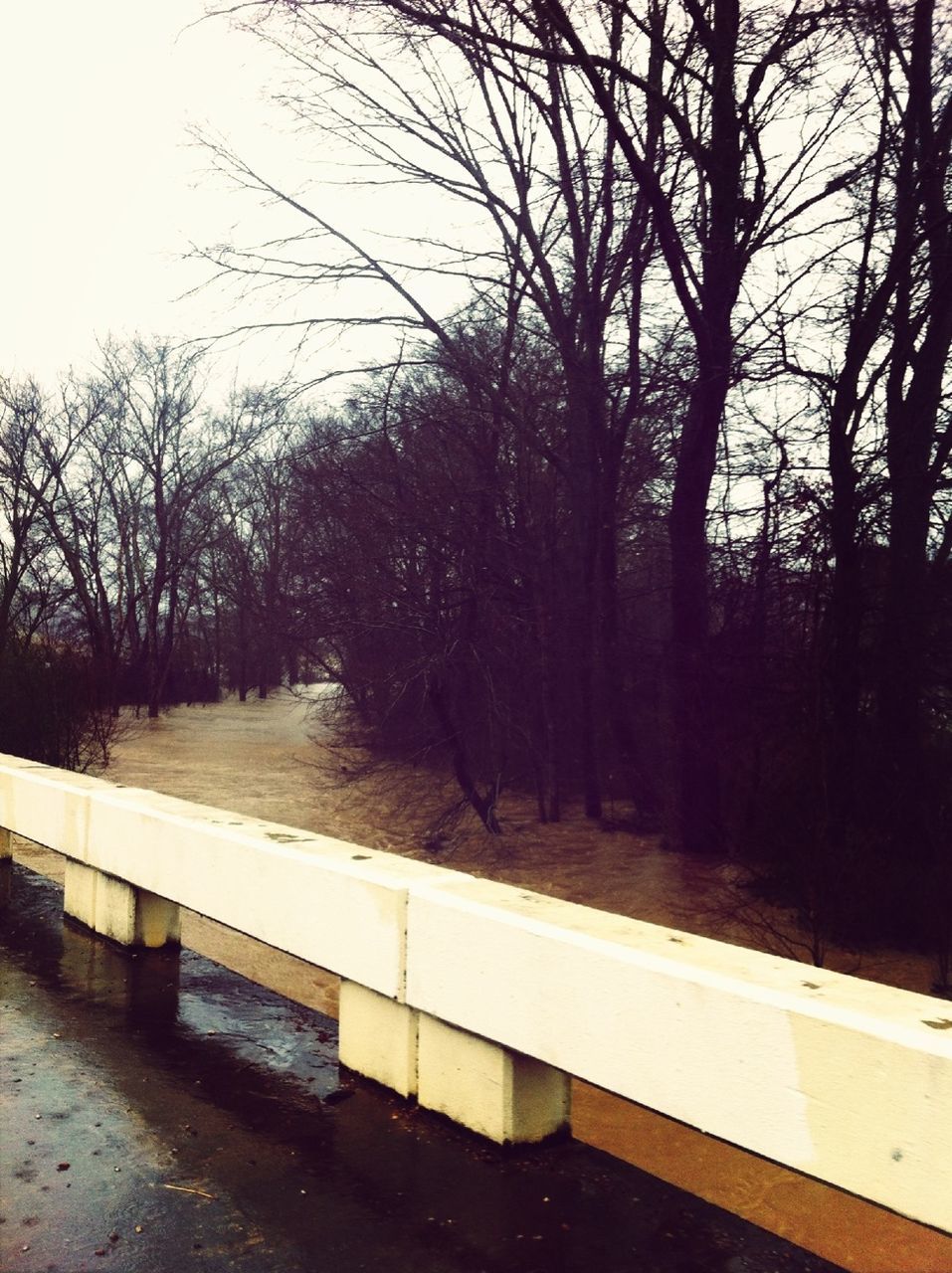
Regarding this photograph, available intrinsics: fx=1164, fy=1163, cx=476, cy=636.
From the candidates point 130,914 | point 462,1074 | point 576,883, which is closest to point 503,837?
point 576,883

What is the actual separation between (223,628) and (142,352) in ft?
60.5

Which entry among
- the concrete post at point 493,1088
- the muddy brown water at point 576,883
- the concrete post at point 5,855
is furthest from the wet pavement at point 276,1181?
the concrete post at point 5,855

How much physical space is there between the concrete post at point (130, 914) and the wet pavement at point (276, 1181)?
1005mm

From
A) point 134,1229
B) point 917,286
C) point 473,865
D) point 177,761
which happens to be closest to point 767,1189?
point 134,1229

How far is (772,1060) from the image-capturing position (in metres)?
2.48

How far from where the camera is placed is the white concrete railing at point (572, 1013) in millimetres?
2305

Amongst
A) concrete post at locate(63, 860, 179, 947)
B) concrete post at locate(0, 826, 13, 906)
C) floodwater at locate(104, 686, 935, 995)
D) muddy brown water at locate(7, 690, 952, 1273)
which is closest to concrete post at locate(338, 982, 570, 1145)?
muddy brown water at locate(7, 690, 952, 1273)

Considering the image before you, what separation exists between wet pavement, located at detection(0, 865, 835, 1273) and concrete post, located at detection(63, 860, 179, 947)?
1.00m

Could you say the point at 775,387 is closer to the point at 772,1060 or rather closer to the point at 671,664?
the point at 671,664

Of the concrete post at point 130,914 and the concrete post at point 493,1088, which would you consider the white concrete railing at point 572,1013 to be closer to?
the concrete post at point 493,1088

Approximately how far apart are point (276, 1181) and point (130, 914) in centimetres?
253

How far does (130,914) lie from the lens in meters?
5.33

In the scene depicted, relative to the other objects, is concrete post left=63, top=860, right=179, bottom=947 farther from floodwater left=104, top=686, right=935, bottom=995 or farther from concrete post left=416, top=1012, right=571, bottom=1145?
floodwater left=104, top=686, right=935, bottom=995

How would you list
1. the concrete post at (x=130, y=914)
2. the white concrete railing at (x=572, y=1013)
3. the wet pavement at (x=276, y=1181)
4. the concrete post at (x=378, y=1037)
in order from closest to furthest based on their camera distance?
the white concrete railing at (x=572, y=1013)
the wet pavement at (x=276, y=1181)
the concrete post at (x=378, y=1037)
the concrete post at (x=130, y=914)
